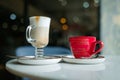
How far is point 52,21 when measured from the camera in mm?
2660

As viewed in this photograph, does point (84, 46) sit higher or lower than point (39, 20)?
lower

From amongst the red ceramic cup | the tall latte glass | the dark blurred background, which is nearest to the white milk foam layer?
the tall latte glass

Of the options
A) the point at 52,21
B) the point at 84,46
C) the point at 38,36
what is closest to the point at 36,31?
the point at 38,36

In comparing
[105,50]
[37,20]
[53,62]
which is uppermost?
[37,20]

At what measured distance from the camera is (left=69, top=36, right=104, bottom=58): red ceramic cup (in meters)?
0.94

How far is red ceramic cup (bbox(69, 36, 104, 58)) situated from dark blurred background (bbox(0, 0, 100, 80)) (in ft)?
5.54

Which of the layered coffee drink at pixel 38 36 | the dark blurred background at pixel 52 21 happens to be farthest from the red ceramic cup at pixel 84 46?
the dark blurred background at pixel 52 21

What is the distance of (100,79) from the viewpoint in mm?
569

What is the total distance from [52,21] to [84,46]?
1.75 metres

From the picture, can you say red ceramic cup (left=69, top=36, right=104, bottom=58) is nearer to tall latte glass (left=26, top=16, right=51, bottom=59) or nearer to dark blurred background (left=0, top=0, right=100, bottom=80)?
tall latte glass (left=26, top=16, right=51, bottom=59)

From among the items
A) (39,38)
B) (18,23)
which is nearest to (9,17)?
(18,23)

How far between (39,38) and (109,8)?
2270 mm

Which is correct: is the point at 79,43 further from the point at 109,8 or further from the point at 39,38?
the point at 109,8

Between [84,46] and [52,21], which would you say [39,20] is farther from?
[52,21]
